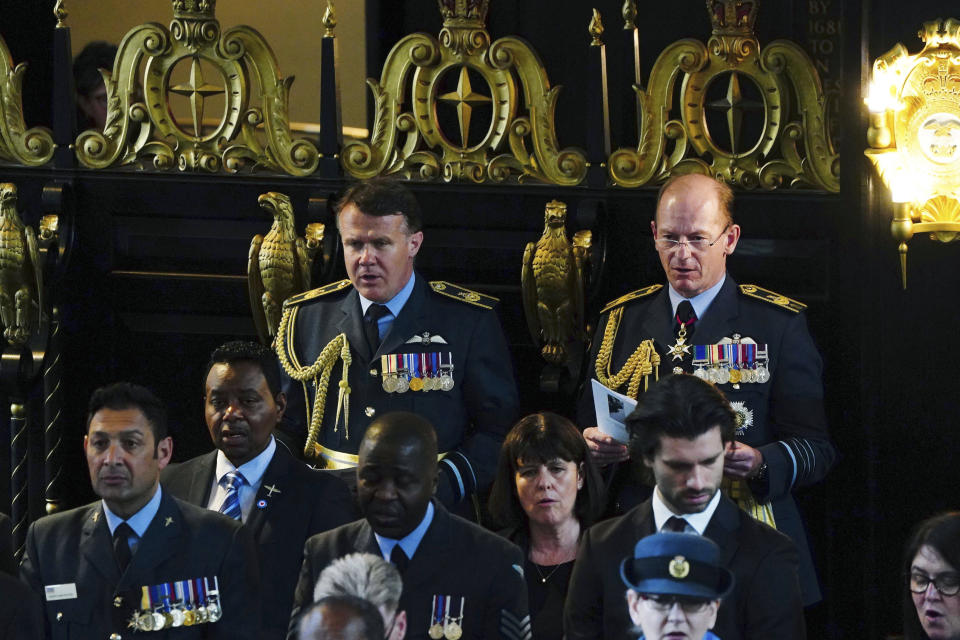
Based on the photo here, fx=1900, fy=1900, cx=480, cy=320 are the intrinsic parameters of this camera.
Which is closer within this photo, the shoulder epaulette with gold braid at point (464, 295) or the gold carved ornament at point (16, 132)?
the shoulder epaulette with gold braid at point (464, 295)

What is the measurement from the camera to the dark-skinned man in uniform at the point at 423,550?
456cm

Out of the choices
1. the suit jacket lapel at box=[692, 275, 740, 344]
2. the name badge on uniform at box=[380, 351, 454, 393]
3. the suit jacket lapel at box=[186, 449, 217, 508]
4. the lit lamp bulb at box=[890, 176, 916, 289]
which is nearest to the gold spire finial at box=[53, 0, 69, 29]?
the name badge on uniform at box=[380, 351, 454, 393]

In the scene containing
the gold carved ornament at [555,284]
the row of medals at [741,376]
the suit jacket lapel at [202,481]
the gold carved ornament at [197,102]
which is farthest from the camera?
the gold carved ornament at [197,102]

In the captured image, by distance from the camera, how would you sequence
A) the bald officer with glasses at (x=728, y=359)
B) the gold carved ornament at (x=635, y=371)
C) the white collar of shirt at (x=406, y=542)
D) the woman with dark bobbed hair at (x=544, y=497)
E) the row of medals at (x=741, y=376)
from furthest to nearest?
the gold carved ornament at (x=635, y=371), the row of medals at (x=741, y=376), the bald officer with glasses at (x=728, y=359), the woman with dark bobbed hair at (x=544, y=497), the white collar of shirt at (x=406, y=542)

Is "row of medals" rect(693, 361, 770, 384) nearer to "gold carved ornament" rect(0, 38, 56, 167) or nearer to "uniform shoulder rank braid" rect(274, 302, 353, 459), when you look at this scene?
"uniform shoulder rank braid" rect(274, 302, 353, 459)

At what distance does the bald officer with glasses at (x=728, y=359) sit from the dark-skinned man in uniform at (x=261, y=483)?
801mm

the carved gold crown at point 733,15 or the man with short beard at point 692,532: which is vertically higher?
the carved gold crown at point 733,15

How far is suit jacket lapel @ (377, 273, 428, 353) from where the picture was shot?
571 centimetres

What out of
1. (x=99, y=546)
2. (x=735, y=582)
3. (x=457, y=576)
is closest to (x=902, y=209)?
(x=735, y=582)

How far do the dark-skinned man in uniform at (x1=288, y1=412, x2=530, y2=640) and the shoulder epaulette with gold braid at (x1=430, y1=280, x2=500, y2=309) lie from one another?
1139 millimetres

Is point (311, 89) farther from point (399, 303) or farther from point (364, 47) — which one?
point (399, 303)

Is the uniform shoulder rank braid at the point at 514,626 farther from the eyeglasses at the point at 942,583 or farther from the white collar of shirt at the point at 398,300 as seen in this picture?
the white collar of shirt at the point at 398,300

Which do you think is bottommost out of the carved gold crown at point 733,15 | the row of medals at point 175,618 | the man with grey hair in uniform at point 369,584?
the row of medals at point 175,618

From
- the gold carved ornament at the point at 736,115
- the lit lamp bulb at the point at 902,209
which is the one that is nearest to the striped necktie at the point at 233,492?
the gold carved ornament at the point at 736,115
